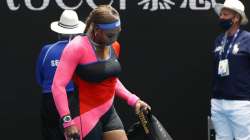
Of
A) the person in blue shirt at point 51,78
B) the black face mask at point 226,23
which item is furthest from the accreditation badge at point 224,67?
the person in blue shirt at point 51,78

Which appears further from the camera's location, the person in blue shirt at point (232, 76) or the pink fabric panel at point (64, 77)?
the person in blue shirt at point (232, 76)

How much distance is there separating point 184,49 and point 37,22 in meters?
1.39

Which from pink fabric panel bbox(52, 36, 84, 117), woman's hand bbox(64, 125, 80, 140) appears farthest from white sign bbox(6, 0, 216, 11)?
woman's hand bbox(64, 125, 80, 140)

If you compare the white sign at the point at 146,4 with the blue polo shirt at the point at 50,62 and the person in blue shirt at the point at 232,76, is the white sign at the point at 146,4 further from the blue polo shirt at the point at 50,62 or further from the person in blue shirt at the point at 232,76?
the blue polo shirt at the point at 50,62

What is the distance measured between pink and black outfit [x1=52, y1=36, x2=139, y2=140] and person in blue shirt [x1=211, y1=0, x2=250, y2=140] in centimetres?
150

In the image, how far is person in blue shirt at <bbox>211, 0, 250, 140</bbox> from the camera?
240 inches

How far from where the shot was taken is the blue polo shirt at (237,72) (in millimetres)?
6086

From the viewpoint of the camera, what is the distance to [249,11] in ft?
22.2

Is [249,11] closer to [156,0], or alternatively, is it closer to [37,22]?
[156,0]

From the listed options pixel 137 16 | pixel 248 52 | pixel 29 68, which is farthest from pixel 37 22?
pixel 248 52

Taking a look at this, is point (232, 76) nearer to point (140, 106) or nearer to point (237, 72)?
point (237, 72)

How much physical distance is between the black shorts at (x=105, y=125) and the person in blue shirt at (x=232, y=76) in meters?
1.53

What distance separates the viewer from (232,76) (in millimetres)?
6129

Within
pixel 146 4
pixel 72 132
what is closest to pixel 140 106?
pixel 72 132
